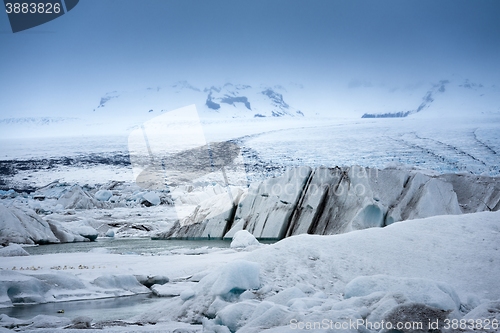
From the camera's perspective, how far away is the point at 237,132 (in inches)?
2452

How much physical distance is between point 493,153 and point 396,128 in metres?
14.4

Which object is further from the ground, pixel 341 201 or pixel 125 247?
pixel 341 201

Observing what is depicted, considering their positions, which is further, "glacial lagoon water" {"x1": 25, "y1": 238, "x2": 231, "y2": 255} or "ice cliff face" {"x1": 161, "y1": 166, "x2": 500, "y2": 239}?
"ice cliff face" {"x1": 161, "y1": 166, "x2": 500, "y2": 239}

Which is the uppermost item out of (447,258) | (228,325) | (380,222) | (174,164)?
(228,325)

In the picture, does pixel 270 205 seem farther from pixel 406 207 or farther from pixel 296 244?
pixel 296 244

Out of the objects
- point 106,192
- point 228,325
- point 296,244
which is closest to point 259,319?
point 228,325

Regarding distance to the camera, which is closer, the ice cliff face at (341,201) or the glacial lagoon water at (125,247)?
the glacial lagoon water at (125,247)

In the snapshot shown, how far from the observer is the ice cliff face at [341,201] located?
18719 mm

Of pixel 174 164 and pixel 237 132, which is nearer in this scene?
pixel 174 164

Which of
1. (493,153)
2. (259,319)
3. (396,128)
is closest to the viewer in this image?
(259,319)

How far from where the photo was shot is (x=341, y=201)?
65.5 ft

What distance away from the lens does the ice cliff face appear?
18.7 meters

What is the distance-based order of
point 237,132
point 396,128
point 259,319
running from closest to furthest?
point 259,319 < point 396,128 < point 237,132

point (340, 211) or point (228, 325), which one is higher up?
point (228, 325)
